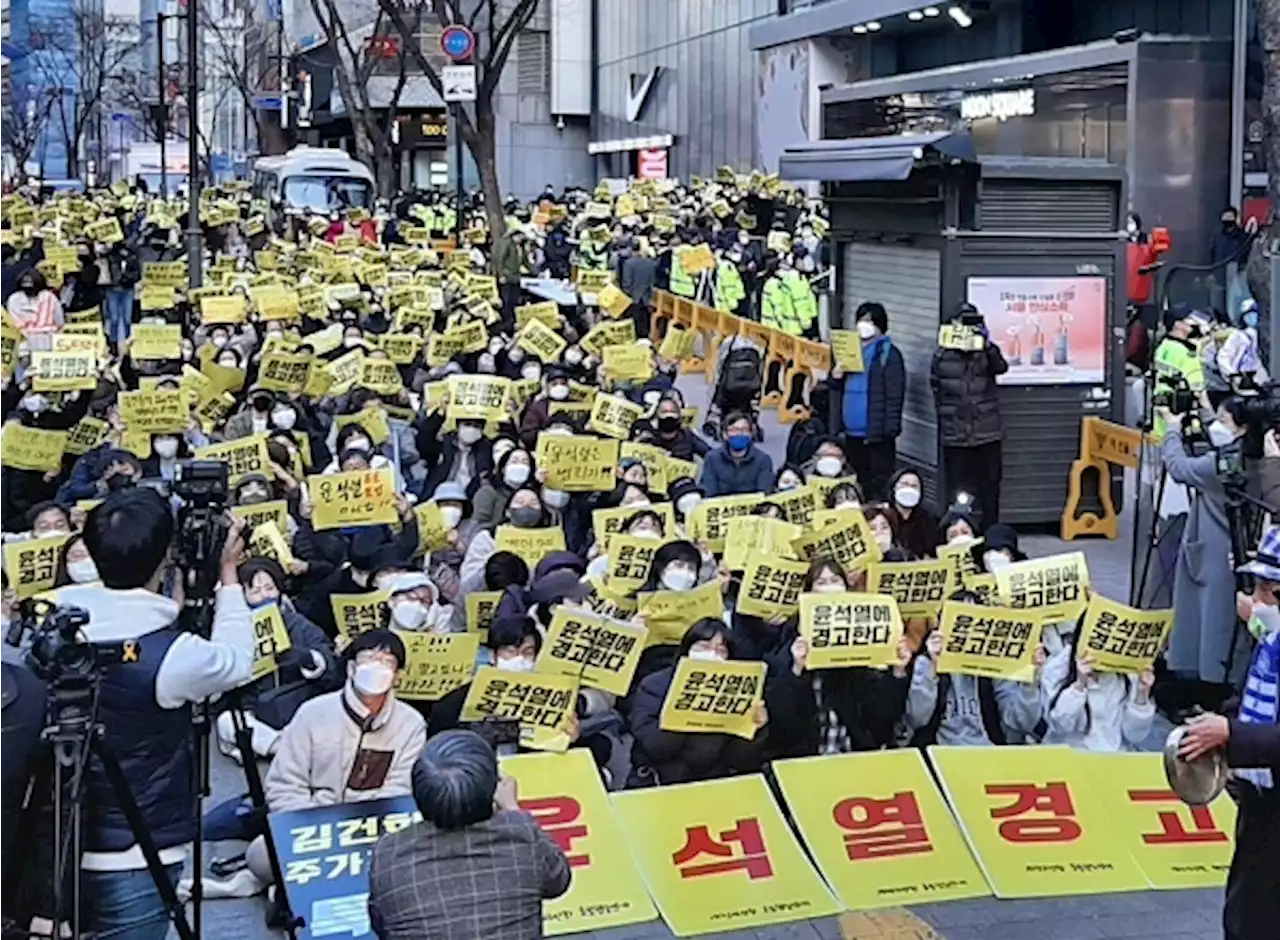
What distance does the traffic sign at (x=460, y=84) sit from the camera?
23.0 m

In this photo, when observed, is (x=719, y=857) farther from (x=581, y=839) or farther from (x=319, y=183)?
(x=319, y=183)

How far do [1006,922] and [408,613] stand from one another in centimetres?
276

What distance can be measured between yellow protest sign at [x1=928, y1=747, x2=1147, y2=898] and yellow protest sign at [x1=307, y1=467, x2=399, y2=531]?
377 centimetres

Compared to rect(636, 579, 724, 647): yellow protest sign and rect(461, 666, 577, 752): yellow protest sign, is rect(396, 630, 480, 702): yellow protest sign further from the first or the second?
rect(636, 579, 724, 647): yellow protest sign

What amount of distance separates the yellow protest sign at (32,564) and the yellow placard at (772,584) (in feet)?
9.67

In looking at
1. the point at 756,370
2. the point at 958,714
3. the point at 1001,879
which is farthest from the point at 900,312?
the point at 1001,879

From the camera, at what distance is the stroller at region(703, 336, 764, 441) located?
1661 cm

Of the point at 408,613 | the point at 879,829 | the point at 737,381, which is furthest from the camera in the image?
the point at 737,381

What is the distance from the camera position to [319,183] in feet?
132

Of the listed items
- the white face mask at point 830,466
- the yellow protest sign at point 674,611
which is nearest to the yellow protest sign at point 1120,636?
the yellow protest sign at point 674,611

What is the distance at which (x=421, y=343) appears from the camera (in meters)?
15.7

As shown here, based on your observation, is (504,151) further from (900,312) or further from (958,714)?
(958,714)

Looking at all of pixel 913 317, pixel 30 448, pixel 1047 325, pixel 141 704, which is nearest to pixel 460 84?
pixel 913 317

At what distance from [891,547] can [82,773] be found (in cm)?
569
